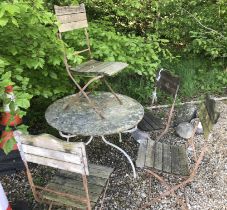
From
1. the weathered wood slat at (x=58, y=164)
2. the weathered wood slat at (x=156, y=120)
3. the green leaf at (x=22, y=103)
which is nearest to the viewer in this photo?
the green leaf at (x=22, y=103)

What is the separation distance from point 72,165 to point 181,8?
15.7ft

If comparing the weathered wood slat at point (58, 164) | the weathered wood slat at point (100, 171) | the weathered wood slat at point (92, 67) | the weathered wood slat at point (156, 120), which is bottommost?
the weathered wood slat at point (156, 120)

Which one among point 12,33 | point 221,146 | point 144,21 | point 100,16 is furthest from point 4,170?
point 144,21

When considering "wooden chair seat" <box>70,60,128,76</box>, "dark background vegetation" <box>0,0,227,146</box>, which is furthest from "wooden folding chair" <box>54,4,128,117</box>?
"dark background vegetation" <box>0,0,227,146</box>

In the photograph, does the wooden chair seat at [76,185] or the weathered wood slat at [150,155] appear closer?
the wooden chair seat at [76,185]

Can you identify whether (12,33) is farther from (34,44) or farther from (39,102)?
(39,102)

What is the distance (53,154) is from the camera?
204 cm

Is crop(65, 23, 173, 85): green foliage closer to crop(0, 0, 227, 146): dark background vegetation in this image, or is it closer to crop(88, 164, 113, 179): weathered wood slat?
crop(0, 0, 227, 146): dark background vegetation

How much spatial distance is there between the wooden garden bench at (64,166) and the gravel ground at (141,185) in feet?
1.70

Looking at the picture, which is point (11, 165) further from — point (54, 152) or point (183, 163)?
point (183, 163)

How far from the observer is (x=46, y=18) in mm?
2656

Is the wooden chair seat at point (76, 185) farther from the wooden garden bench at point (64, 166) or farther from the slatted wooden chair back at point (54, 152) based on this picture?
the slatted wooden chair back at point (54, 152)

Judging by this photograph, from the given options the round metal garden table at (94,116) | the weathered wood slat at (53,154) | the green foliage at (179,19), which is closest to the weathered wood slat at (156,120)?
the round metal garden table at (94,116)

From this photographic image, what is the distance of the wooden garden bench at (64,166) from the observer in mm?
1959
